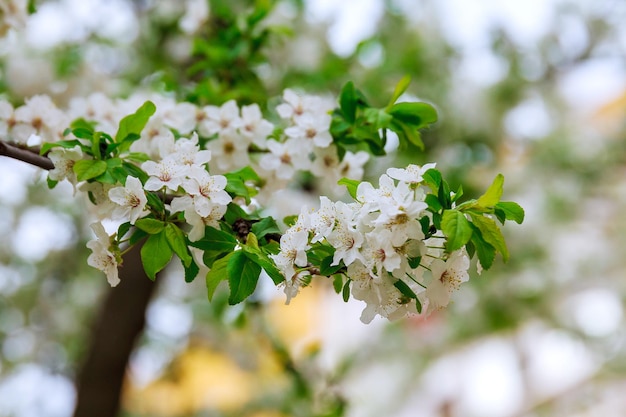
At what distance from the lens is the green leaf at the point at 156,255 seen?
0.60 meters

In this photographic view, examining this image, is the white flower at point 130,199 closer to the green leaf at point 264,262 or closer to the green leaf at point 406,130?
the green leaf at point 264,262

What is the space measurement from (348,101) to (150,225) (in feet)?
1.03

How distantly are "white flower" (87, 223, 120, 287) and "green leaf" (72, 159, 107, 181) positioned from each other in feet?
0.15

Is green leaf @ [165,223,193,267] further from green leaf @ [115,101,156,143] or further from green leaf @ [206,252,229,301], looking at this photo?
green leaf @ [115,101,156,143]

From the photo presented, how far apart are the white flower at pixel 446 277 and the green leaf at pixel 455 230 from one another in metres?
0.03

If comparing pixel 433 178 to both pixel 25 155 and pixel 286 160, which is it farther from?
pixel 25 155

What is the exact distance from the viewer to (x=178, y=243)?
606mm

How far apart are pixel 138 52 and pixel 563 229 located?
5.12 feet

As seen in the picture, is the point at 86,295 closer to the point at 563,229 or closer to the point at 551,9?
the point at 563,229

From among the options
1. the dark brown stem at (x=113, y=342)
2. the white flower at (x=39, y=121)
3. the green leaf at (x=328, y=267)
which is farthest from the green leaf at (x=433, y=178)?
the dark brown stem at (x=113, y=342)

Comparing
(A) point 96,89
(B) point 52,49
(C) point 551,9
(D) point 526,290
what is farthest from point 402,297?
(C) point 551,9

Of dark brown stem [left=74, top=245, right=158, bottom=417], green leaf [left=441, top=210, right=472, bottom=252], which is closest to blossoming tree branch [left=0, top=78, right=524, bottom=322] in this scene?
green leaf [left=441, top=210, right=472, bottom=252]

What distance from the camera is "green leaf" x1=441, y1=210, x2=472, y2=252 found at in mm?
521

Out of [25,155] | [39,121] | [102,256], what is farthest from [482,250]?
[39,121]
